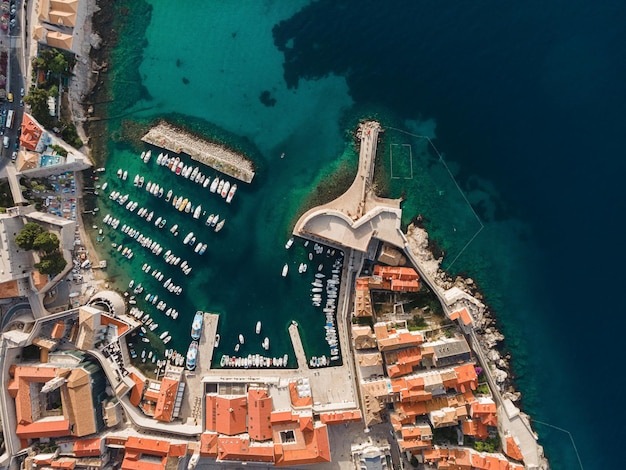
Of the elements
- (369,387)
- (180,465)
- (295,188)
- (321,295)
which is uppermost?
(295,188)

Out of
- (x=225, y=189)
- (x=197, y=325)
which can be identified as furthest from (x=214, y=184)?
(x=197, y=325)

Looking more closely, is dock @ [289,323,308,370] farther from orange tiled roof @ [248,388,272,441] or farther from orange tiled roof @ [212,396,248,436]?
orange tiled roof @ [212,396,248,436]

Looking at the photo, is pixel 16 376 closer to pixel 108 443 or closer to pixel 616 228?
pixel 108 443

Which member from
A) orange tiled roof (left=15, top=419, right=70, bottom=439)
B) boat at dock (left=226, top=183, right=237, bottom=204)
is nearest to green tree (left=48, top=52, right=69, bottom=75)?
boat at dock (left=226, top=183, right=237, bottom=204)

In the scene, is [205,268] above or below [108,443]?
above

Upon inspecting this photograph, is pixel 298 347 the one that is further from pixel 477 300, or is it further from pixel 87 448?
pixel 87 448

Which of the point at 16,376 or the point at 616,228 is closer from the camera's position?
the point at 16,376

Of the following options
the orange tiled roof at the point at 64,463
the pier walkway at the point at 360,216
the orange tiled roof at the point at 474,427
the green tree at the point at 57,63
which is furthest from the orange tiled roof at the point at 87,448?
the green tree at the point at 57,63

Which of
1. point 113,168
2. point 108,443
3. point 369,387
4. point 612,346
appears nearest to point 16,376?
point 108,443

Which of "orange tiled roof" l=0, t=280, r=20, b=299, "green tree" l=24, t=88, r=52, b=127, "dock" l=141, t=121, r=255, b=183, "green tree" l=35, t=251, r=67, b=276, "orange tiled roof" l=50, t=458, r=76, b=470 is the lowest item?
"orange tiled roof" l=50, t=458, r=76, b=470
